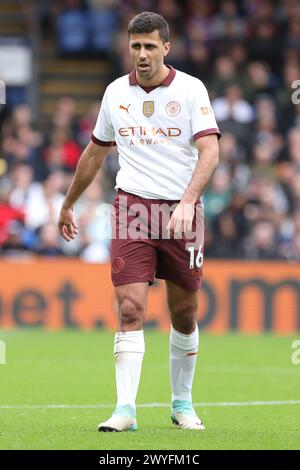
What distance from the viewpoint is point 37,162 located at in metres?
18.5

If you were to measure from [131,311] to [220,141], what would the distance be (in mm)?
10651

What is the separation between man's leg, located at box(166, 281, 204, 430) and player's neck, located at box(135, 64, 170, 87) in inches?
49.4

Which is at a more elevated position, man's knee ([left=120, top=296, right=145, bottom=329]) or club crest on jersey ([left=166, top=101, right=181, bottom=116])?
club crest on jersey ([left=166, top=101, right=181, bottom=116])

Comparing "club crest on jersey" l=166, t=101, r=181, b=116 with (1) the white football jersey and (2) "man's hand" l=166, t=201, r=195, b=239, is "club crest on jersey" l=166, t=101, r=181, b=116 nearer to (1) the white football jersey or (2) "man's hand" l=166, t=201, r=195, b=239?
(1) the white football jersey

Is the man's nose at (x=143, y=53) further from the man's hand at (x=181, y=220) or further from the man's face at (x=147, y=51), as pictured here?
the man's hand at (x=181, y=220)

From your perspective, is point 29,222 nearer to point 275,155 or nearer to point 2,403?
point 275,155

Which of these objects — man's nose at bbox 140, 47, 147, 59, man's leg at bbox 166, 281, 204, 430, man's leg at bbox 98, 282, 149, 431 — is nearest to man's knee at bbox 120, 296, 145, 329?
man's leg at bbox 98, 282, 149, 431

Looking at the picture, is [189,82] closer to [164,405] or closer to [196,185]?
[196,185]

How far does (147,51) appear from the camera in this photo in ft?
25.0

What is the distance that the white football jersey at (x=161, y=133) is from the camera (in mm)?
7738

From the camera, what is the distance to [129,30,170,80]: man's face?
7598mm

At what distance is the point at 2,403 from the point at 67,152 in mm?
9711

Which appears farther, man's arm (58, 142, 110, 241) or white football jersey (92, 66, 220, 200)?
man's arm (58, 142, 110, 241)

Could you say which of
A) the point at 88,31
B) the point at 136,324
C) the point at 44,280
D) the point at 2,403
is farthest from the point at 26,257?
the point at 136,324
